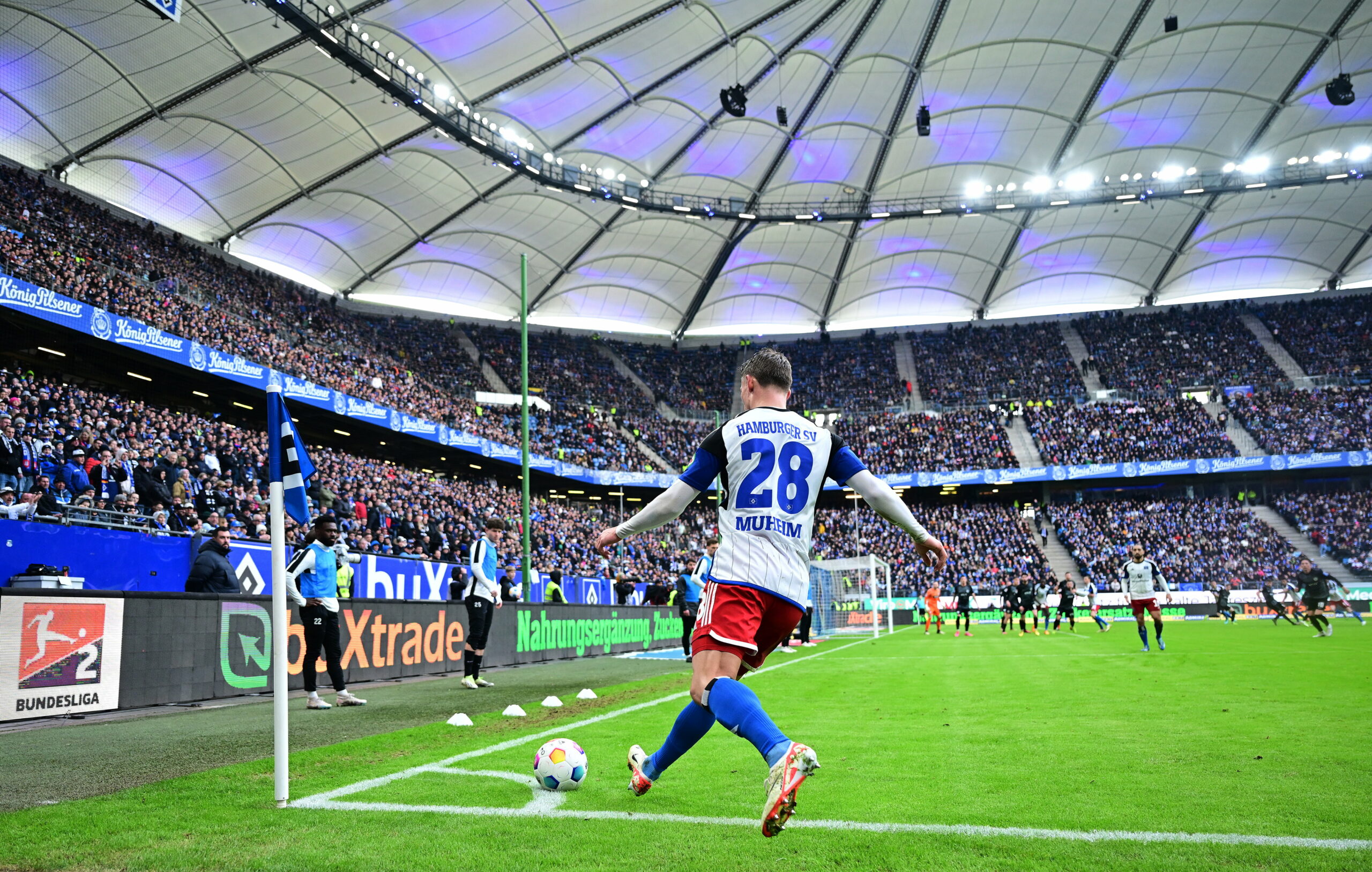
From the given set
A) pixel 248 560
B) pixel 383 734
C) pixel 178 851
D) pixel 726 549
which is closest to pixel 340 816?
pixel 178 851

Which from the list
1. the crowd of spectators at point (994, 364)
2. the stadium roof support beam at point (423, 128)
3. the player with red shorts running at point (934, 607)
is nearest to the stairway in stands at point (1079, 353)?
the crowd of spectators at point (994, 364)

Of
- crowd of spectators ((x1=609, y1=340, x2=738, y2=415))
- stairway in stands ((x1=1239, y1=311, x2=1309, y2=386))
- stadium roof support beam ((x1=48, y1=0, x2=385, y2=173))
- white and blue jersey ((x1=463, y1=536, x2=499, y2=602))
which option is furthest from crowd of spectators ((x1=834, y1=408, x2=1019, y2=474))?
white and blue jersey ((x1=463, y1=536, x2=499, y2=602))

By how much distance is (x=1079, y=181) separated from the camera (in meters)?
43.0

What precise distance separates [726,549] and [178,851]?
8.44 ft

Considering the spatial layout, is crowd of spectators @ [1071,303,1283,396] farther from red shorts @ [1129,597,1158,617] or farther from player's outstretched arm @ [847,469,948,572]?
player's outstretched arm @ [847,469,948,572]

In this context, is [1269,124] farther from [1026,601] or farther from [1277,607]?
[1026,601]

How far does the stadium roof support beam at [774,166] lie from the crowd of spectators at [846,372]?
650 cm

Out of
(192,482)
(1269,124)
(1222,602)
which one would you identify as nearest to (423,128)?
(192,482)

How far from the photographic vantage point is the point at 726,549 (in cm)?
410

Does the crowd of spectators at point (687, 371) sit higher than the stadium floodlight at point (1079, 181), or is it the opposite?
the stadium floodlight at point (1079, 181)

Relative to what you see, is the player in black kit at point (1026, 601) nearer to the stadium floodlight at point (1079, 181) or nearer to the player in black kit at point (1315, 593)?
the player in black kit at point (1315, 593)

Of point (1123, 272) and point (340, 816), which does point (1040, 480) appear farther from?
point (340, 816)

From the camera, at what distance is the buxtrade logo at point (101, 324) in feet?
81.1

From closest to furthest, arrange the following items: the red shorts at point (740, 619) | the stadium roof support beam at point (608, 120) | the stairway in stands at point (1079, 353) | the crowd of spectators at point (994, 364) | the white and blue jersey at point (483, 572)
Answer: the red shorts at point (740, 619) → the white and blue jersey at point (483, 572) → the stadium roof support beam at point (608, 120) → the stairway in stands at point (1079, 353) → the crowd of spectators at point (994, 364)
